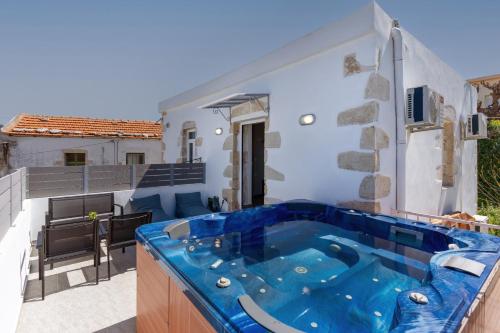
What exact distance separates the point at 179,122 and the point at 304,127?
5.28 m

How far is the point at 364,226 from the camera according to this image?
3350 millimetres

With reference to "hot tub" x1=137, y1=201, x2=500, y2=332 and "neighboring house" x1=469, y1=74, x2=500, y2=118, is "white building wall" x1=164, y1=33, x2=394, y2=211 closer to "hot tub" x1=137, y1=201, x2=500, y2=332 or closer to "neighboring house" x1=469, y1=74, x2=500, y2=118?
"hot tub" x1=137, y1=201, x2=500, y2=332

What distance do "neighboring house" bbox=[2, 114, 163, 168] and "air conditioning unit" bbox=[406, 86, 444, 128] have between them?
8.43 metres

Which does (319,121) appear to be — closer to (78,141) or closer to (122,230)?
→ (122,230)

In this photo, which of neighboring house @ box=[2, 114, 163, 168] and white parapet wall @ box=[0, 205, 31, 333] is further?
neighboring house @ box=[2, 114, 163, 168]

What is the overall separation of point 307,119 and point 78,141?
10.8 metres

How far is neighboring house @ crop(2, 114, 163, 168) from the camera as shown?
990 cm

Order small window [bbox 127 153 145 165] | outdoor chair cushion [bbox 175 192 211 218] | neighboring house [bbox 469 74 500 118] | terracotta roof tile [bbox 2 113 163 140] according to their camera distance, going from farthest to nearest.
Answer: small window [bbox 127 153 145 165]
neighboring house [bbox 469 74 500 118]
terracotta roof tile [bbox 2 113 163 140]
outdoor chair cushion [bbox 175 192 211 218]

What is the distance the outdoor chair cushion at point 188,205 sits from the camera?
613 centimetres

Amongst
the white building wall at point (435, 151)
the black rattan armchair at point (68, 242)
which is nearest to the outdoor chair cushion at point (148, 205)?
the black rattan armchair at point (68, 242)

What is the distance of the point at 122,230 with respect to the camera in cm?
380

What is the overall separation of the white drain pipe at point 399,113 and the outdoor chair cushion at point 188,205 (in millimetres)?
4160

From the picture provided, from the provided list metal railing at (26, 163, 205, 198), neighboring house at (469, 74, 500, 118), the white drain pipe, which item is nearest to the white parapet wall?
metal railing at (26, 163, 205, 198)

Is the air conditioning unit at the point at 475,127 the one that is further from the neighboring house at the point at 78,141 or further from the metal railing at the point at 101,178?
the neighboring house at the point at 78,141
